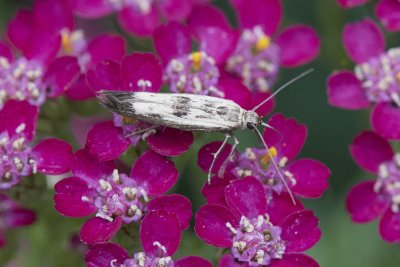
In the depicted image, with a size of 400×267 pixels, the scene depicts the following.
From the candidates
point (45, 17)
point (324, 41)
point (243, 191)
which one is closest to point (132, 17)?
point (45, 17)

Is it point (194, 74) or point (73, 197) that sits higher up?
point (194, 74)

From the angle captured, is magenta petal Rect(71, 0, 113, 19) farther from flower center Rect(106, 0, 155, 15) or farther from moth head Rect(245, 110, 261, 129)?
moth head Rect(245, 110, 261, 129)

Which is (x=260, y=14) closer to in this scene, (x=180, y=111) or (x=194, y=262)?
(x=180, y=111)

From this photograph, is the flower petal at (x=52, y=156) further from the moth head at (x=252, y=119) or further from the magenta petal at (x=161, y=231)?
the moth head at (x=252, y=119)

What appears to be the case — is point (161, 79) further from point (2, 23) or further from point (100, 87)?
point (2, 23)

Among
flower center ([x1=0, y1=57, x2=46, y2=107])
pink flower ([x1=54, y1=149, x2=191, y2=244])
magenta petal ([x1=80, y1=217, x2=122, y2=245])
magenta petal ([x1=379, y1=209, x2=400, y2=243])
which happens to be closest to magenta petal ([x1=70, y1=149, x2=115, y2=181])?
pink flower ([x1=54, y1=149, x2=191, y2=244])

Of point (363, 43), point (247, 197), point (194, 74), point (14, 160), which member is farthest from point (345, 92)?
point (14, 160)
